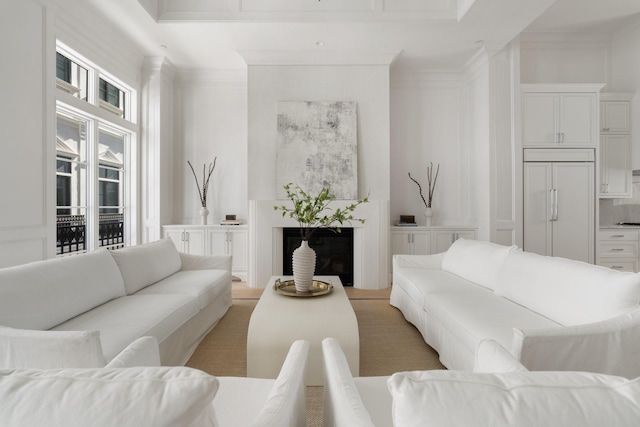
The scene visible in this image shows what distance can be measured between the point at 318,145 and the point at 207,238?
2040mm

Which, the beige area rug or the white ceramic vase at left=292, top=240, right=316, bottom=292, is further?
the white ceramic vase at left=292, top=240, right=316, bottom=292

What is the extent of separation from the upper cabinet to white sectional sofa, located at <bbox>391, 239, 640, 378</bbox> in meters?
2.18

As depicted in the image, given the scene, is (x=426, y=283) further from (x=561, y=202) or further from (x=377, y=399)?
(x=561, y=202)

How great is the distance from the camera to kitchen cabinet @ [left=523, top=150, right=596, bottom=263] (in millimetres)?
3992

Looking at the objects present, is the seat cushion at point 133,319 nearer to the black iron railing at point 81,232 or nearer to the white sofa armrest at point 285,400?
the white sofa armrest at point 285,400

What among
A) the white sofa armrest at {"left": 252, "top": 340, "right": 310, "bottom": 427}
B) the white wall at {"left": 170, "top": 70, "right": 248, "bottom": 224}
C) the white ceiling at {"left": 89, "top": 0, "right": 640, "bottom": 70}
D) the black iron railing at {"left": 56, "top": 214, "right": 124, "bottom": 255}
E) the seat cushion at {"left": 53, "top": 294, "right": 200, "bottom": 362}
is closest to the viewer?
the white sofa armrest at {"left": 252, "top": 340, "right": 310, "bottom": 427}

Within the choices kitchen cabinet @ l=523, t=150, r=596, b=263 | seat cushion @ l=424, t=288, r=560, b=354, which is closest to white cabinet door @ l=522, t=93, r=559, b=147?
kitchen cabinet @ l=523, t=150, r=596, b=263

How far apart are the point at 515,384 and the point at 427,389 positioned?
0.56 feet

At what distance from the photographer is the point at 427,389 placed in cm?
56

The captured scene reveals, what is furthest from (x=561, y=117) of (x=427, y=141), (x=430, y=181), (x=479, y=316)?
(x=479, y=316)

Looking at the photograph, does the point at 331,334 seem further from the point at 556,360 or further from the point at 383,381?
the point at 556,360

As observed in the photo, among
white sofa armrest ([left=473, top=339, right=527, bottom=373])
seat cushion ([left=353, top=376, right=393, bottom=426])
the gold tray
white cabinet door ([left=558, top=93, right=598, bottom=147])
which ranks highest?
white cabinet door ([left=558, top=93, right=598, bottom=147])

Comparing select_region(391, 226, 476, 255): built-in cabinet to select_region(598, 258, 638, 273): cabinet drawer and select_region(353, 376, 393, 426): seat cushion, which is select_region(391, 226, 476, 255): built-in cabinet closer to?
select_region(598, 258, 638, 273): cabinet drawer

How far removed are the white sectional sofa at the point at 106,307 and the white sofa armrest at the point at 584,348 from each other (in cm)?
146
